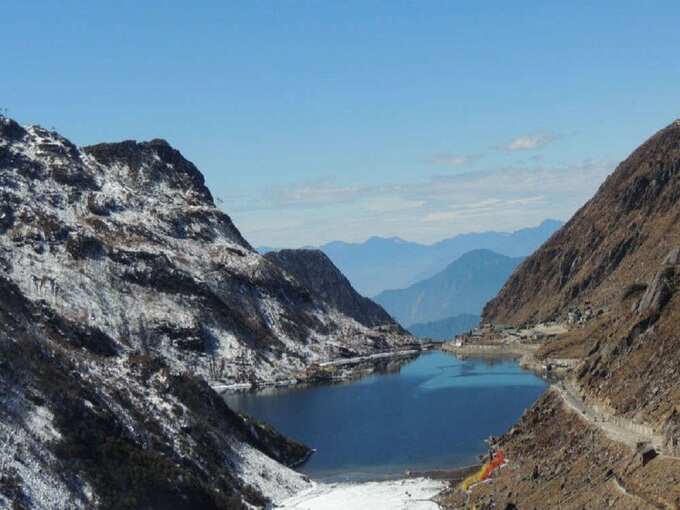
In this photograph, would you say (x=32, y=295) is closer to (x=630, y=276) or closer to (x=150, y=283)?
(x=150, y=283)

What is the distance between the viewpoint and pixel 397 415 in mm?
142625

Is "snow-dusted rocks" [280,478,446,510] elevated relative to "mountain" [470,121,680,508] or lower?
lower

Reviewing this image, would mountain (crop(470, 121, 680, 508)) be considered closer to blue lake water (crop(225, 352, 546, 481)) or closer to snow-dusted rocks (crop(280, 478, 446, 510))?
snow-dusted rocks (crop(280, 478, 446, 510))

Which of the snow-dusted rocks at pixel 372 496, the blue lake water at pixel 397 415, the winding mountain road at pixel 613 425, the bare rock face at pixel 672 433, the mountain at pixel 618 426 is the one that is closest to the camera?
the bare rock face at pixel 672 433

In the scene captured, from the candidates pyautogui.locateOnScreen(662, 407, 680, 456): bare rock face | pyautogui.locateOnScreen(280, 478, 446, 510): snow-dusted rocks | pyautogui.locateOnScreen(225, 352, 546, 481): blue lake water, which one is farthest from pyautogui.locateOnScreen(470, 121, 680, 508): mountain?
pyautogui.locateOnScreen(225, 352, 546, 481): blue lake water

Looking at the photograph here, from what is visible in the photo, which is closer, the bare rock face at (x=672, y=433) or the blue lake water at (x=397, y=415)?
the bare rock face at (x=672, y=433)

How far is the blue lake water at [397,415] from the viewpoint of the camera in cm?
10569

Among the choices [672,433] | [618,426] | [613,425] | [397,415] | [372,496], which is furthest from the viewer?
[397,415]

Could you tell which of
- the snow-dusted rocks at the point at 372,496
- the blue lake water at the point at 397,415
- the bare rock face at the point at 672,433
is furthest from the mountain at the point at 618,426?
the blue lake water at the point at 397,415

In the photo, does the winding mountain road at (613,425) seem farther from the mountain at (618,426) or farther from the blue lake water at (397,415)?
the blue lake water at (397,415)

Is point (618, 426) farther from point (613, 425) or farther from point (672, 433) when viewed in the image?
point (672, 433)

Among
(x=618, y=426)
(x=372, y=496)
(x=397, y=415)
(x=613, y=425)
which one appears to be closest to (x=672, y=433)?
(x=618, y=426)

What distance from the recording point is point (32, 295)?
153 m

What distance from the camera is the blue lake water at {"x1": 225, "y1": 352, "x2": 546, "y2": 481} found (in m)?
106
